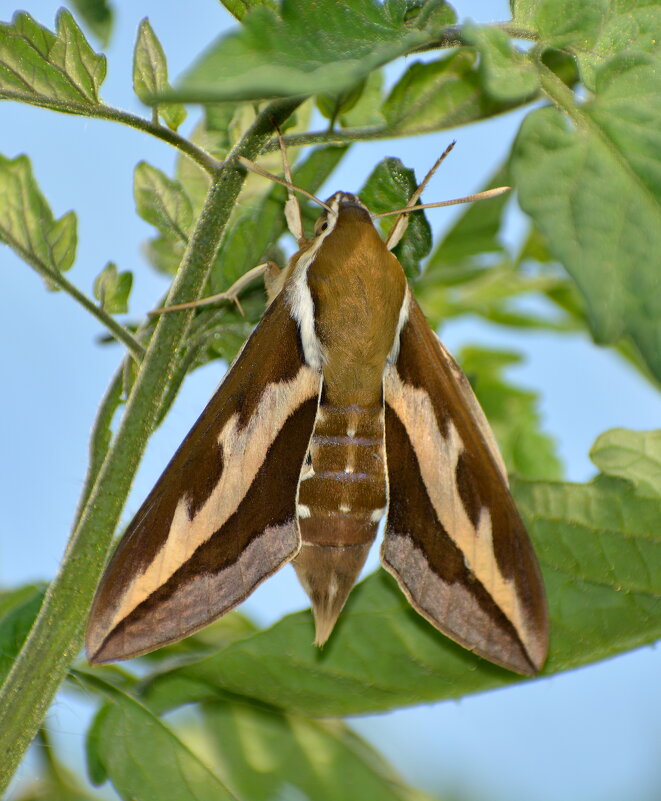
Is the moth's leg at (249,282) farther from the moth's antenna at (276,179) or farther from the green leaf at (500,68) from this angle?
the green leaf at (500,68)

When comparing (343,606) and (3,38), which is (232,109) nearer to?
(3,38)

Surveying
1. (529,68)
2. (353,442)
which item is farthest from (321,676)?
(529,68)

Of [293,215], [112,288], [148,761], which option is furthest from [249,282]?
[148,761]

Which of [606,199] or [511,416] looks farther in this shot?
[511,416]

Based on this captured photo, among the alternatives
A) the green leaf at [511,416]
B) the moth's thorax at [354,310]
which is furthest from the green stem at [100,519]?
the green leaf at [511,416]

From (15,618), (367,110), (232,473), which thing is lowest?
(15,618)

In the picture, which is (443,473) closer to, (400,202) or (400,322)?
(400,322)

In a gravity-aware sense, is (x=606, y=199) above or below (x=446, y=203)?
below
